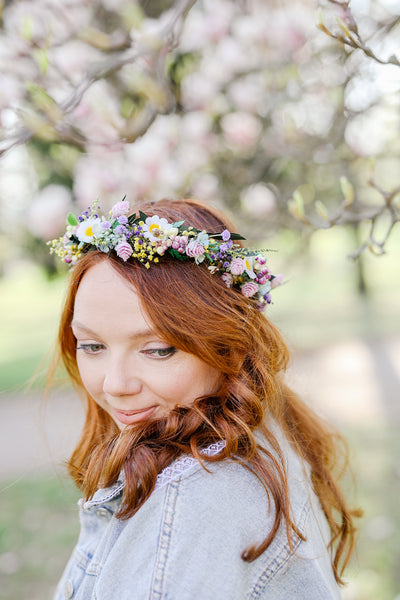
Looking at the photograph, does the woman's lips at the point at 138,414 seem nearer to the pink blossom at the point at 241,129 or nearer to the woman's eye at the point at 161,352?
the woman's eye at the point at 161,352

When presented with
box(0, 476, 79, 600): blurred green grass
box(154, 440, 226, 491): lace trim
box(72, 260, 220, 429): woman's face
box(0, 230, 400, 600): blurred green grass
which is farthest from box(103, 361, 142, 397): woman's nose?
box(0, 476, 79, 600): blurred green grass

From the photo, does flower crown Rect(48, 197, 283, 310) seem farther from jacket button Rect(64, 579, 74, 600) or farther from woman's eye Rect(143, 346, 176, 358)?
jacket button Rect(64, 579, 74, 600)

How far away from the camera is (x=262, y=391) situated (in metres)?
1.44

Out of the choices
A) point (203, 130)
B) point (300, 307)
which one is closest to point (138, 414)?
point (203, 130)

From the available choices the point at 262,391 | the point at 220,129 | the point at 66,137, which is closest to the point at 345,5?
the point at 66,137

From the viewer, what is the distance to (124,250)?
137 cm

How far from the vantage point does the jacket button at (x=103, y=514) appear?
4.51ft

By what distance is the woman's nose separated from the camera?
1333 mm

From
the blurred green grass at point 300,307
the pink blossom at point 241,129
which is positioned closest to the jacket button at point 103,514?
the blurred green grass at point 300,307

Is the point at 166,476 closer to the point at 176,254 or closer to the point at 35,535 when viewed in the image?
the point at 176,254

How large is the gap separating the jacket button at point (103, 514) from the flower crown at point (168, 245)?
62 centimetres

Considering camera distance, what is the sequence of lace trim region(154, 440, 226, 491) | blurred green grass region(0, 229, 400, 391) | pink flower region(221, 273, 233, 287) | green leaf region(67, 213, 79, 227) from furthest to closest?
blurred green grass region(0, 229, 400, 391) < green leaf region(67, 213, 79, 227) < pink flower region(221, 273, 233, 287) < lace trim region(154, 440, 226, 491)

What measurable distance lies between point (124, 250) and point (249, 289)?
0.35 metres

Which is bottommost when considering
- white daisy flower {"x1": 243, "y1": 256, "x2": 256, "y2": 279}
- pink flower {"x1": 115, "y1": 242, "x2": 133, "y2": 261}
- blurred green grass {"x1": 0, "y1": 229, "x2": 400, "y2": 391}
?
blurred green grass {"x1": 0, "y1": 229, "x2": 400, "y2": 391}
